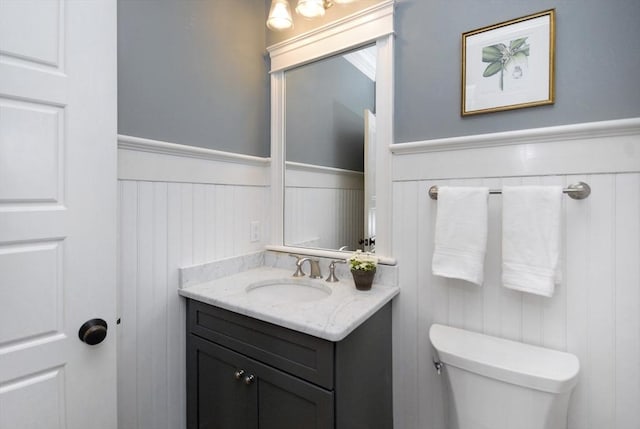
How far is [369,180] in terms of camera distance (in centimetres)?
141

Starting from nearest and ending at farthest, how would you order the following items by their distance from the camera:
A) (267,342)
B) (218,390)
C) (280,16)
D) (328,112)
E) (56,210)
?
(56,210) → (267,342) → (218,390) → (280,16) → (328,112)

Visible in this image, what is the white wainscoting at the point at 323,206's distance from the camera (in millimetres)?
1469

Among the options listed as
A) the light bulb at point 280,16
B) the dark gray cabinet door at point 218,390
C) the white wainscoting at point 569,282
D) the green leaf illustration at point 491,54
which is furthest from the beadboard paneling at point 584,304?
the light bulb at point 280,16

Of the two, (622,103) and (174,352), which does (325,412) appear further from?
(622,103)

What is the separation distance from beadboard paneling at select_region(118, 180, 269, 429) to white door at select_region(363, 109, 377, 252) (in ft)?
2.32

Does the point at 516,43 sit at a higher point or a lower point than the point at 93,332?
higher

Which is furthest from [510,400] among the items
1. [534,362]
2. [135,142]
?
[135,142]

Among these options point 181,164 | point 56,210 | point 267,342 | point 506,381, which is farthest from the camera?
point 181,164

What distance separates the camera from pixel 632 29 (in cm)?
93

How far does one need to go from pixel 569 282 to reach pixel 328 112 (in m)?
1.22

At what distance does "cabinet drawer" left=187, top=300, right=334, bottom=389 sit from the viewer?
939 mm

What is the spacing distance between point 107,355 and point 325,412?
679 millimetres

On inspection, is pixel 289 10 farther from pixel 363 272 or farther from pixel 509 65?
pixel 363 272

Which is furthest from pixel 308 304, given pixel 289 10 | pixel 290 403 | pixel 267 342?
pixel 289 10
